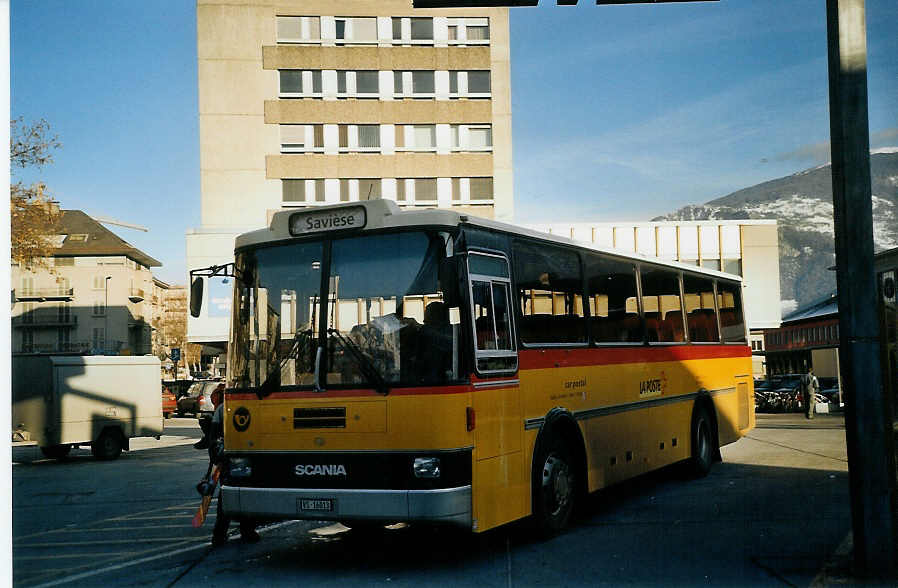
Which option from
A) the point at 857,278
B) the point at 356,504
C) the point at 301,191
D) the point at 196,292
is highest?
the point at 301,191

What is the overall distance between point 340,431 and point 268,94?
5300 centimetres

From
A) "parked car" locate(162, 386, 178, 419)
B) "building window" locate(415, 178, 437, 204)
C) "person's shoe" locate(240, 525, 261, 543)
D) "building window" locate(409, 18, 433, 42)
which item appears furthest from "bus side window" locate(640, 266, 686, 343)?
"building window" locate(409, 18, 433, 42)

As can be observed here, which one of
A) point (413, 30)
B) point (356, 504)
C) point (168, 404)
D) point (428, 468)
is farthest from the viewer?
point (413, 30)

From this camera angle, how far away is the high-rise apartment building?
5891cm

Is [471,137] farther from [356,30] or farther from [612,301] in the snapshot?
[612,301]

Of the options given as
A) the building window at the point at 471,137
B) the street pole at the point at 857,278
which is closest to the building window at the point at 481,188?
the building window at the point at 471,137

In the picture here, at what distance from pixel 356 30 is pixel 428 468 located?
5468 cm

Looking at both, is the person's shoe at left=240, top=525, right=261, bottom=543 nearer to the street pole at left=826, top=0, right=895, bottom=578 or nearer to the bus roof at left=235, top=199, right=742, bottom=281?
the bus roof at left=235, top=199, right=742, bottom=281

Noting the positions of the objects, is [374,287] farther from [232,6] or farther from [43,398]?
[232,6]

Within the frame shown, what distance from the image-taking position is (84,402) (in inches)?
948

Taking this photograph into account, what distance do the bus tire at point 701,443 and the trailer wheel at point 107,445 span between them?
15.2 metres

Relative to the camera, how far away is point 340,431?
8578 millimetres

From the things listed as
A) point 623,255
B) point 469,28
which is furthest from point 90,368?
point 469,28

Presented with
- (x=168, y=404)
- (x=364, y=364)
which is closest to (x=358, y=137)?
(x=168, y=404)
